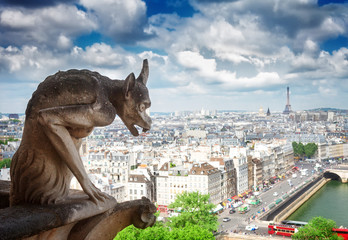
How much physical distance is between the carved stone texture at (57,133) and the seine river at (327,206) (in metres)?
27.5

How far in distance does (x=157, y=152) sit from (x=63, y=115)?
5103 cm

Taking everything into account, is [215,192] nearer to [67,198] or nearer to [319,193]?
[319,193]

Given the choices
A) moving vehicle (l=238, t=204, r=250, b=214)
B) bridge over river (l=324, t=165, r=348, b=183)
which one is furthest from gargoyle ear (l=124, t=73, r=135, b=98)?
bridge over river (l=324, t=165, r=348, b=183)

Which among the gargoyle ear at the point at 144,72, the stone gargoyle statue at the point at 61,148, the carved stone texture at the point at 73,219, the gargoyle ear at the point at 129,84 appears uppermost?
the gargoyle ear at the point at 144,72

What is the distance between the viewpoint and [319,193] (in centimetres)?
4084

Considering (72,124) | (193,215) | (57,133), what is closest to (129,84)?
(72,124)

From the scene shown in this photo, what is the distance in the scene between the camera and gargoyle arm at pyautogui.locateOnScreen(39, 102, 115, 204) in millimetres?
2836

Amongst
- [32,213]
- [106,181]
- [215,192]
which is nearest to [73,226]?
[32,213]

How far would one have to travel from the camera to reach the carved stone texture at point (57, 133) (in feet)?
9.39

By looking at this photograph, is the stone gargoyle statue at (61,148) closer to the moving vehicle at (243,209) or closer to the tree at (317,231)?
the tree at (317,231)

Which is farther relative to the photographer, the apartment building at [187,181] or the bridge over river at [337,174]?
the bridge over river at [337,174]

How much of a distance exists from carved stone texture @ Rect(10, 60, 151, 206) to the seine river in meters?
27.5

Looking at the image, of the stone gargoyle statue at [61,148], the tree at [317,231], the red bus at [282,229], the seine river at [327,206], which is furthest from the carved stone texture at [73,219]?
the seine river at [327,206]

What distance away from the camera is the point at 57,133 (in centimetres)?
283
